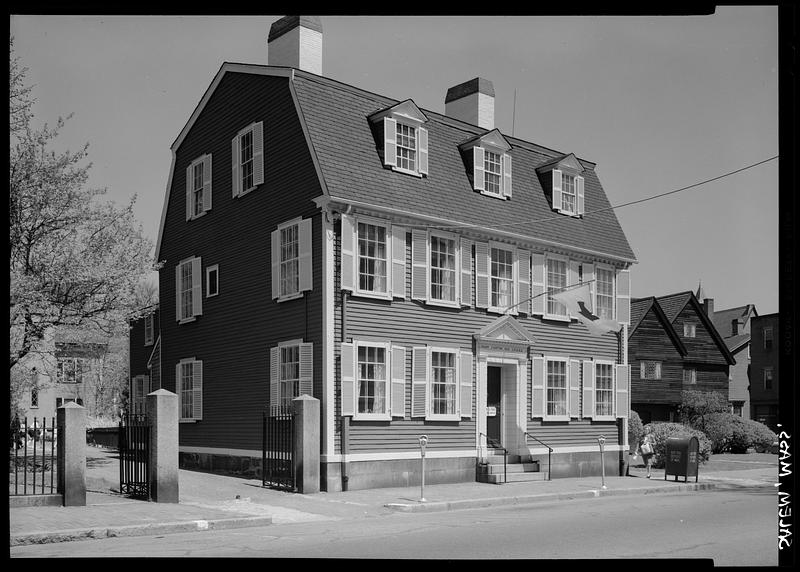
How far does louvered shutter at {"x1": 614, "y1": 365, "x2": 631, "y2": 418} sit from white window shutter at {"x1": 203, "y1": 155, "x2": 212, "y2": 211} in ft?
40.2

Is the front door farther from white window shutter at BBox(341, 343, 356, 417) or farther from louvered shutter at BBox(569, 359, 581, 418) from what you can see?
white window shutter at BBox(341, 343, 356, 417)

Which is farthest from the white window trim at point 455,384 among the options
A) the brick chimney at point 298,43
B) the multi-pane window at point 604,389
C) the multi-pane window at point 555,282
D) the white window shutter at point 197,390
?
the brick chimney at point 298,43

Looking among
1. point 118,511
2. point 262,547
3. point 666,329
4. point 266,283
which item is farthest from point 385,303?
point 666,329

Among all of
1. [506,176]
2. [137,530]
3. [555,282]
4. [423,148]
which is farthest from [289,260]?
[137,530]

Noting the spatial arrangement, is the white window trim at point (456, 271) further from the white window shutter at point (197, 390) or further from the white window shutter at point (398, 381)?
the white window shutter at point (197, 390)

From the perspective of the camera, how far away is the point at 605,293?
84.7ft

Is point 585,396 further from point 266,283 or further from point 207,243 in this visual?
point 207,243

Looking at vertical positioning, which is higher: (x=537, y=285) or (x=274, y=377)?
(x=537, y=285)

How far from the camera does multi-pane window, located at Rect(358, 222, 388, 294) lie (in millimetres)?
19938

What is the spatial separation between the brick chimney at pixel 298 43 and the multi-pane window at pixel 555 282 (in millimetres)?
7984

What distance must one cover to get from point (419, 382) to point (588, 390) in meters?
6.43

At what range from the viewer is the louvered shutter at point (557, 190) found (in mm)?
25203

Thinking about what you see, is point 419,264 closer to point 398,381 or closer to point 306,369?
point 398,381

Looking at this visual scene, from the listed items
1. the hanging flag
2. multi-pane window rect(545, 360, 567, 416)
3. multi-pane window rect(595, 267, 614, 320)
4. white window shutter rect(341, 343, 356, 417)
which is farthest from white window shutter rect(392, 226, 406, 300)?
multi-pane window rect(595, 267, 614, 320)
